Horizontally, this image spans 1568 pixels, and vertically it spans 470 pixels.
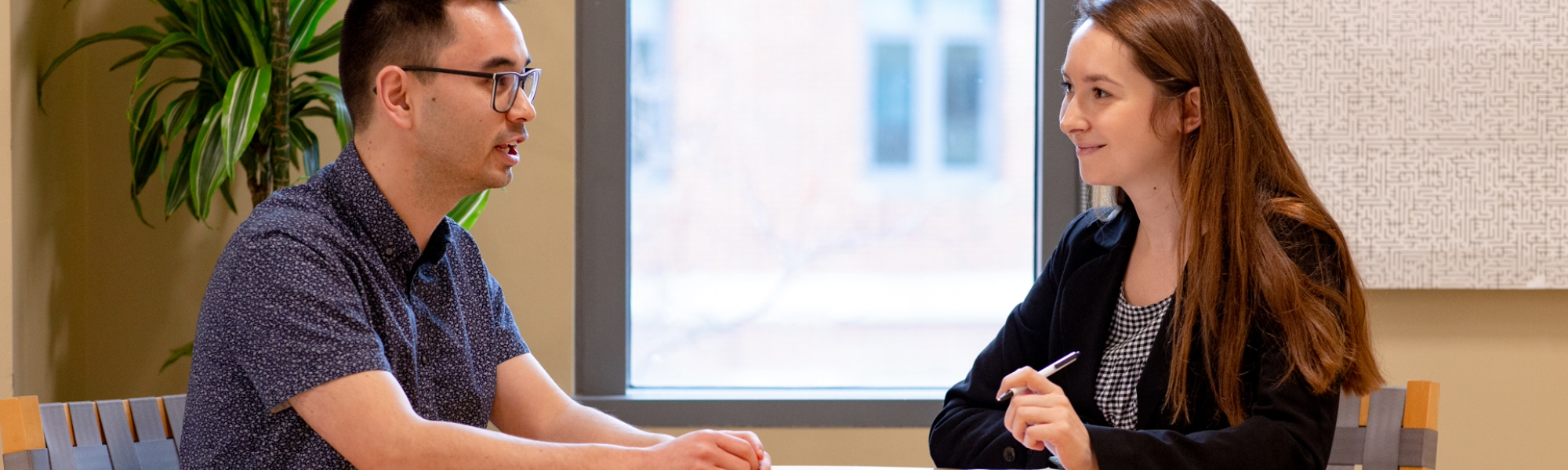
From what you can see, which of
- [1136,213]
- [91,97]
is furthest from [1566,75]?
[91,97]

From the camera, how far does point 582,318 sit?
9.32ft

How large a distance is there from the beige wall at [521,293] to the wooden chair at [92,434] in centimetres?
124

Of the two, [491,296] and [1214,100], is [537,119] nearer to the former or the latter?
[491,296]

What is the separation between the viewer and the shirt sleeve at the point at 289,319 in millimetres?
1195

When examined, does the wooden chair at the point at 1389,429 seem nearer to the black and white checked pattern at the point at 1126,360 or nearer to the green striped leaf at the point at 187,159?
the black and white checked pattern at the point at 1126,360

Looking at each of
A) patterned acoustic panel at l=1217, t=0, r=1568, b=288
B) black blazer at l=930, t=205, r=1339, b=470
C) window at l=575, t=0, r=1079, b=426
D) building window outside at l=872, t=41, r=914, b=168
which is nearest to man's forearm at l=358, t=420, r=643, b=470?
black blazer at l=930, t=205, r=1339, b=470

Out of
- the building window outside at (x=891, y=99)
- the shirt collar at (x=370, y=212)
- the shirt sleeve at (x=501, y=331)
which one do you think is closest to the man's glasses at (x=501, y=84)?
the shirt collar at (x=370, y=212)

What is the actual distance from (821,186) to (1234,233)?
1527mm

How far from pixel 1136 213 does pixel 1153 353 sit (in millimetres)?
269

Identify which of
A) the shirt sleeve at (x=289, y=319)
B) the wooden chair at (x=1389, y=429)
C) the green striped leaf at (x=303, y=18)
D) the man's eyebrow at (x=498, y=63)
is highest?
the green striped leaf at (x=303, y=18)

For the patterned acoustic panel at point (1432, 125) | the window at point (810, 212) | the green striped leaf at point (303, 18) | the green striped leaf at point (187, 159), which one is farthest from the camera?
the window at point (810, 212)

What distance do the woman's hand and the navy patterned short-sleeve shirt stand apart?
0.70 metres

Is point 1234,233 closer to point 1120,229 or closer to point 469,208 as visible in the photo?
point 1120,229

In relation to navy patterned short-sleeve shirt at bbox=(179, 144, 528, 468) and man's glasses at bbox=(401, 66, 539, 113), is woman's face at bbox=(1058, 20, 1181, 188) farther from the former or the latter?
navy patterned short-sleeve shirt at bbox=(179, 144, 528, 468)
